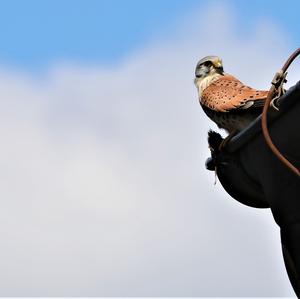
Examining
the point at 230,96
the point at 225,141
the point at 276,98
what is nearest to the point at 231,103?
the point at 230,96

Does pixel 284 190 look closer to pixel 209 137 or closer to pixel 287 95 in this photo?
pixel 287 95

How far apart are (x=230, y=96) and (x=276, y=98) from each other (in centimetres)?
215

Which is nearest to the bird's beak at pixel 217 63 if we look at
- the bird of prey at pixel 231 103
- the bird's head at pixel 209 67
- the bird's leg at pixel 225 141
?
the bird's head at pixel 209 67

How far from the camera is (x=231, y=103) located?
4.54 metres

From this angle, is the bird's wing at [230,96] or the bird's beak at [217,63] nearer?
the bird's wing at [230,96]

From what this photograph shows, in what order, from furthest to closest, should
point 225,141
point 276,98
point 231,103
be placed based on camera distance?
1. point 231,103
2. point 225,141
3. point 276,98

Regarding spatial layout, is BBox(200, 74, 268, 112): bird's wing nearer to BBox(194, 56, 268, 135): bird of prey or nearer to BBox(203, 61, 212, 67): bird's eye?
BBox(194, 56, 268, 135): bird of prey

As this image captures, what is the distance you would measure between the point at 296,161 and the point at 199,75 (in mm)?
3886

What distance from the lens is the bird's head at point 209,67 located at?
649 cm

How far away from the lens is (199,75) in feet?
21.3

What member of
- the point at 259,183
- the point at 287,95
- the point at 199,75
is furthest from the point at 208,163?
the point at 199,75

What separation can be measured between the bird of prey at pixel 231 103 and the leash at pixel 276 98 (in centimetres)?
84

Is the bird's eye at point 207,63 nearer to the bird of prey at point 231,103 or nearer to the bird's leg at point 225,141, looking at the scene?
the bird of prey at point 231,103

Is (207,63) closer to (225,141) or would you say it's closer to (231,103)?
(231,103)
